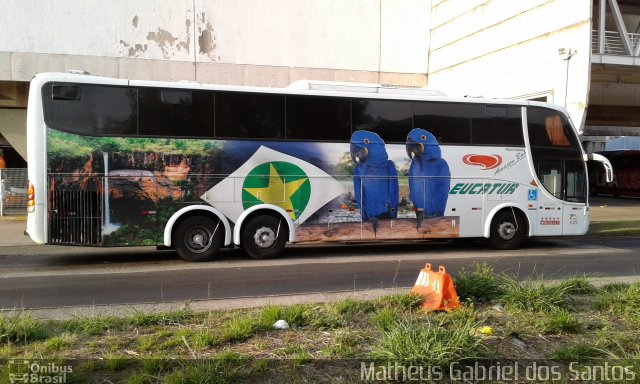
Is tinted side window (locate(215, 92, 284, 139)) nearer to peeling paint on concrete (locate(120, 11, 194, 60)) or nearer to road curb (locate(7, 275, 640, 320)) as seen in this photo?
road curb (locate(7, 275, 640, 320))

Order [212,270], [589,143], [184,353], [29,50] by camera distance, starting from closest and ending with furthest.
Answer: [184,353]
[212,270]
[29,50]
[589,143]

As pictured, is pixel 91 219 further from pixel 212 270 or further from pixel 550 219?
pixel 550 219

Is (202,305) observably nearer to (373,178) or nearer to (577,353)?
(577,353)

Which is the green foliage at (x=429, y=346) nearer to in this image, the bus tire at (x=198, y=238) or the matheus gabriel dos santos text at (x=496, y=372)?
the matheus gabriel dos santos text at (x=496, y=372)

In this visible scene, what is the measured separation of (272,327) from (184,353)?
949mm

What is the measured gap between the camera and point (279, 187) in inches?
429

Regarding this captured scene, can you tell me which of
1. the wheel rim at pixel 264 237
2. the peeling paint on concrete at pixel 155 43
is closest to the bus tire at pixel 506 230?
the wheel rim at pixel 264 237

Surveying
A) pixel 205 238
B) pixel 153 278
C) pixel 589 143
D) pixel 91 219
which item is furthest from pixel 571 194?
pixel 589 143

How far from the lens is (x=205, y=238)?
34.5 ft

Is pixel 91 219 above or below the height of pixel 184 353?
above

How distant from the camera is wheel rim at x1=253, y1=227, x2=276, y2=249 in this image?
10797 mm

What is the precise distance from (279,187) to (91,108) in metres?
4.03

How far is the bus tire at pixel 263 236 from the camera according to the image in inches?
423

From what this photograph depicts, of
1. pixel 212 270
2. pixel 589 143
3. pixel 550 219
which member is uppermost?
pixel 589 143
